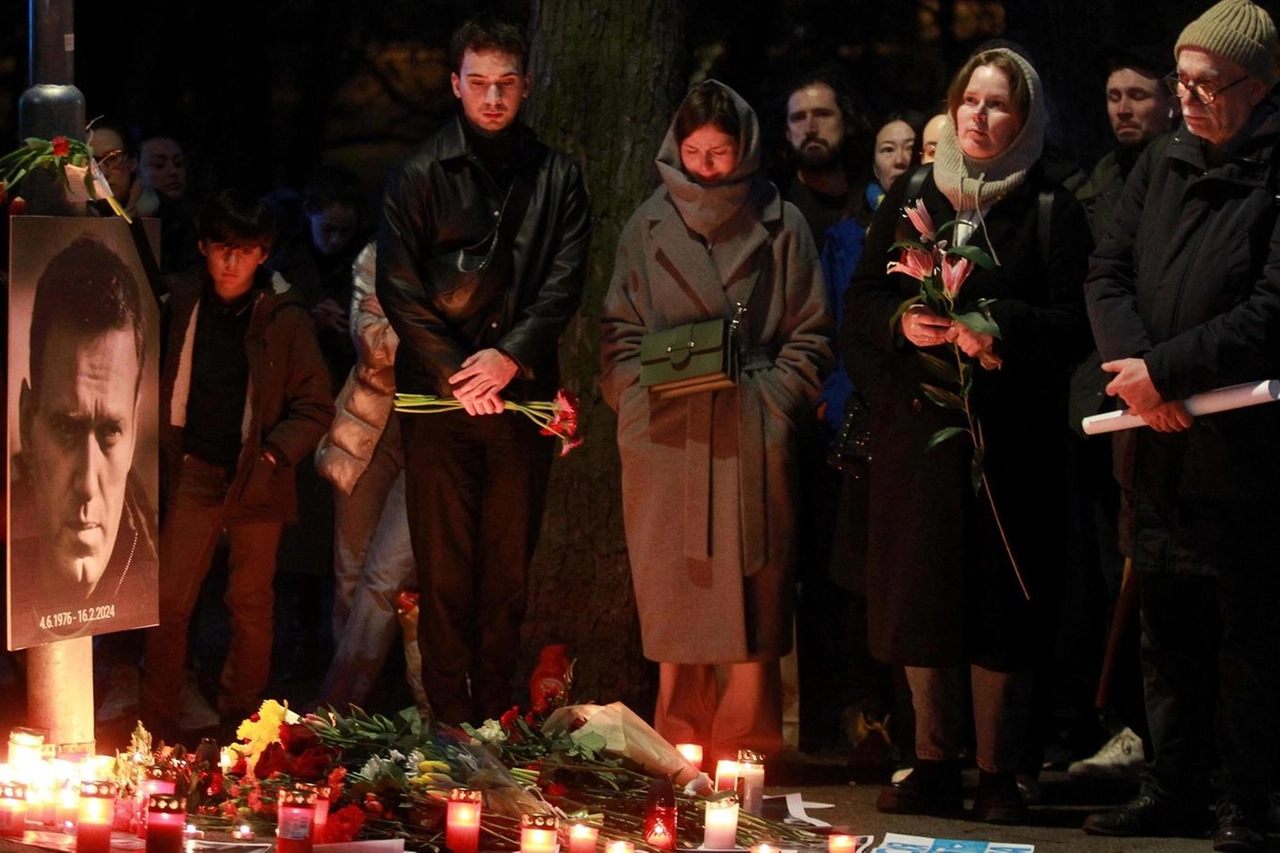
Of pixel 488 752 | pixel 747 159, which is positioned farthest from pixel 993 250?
pixel 488 752

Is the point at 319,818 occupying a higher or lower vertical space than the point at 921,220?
lower

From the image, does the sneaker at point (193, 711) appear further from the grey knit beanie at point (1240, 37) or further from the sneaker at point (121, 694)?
the grey knit beanie at point (1240, 37)

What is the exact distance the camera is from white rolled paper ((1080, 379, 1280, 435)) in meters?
6.07

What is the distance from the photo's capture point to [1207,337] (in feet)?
20.4

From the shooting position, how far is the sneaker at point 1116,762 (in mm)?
7504

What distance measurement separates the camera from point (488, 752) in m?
6.20

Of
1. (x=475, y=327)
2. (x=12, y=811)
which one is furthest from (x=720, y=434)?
(x=12, y=811)

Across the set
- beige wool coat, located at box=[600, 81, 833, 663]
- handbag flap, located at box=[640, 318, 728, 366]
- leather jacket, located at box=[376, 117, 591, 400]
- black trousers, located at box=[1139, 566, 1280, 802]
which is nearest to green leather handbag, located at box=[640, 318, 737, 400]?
handbag flap, located at box=[640, 318, 728, 366]

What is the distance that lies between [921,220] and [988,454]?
0.75 metres

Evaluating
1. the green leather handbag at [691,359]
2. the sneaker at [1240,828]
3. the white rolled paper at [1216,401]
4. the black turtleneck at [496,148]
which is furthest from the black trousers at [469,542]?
the sneaker at [1240,828]

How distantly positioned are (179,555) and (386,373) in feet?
Answer: 3.40

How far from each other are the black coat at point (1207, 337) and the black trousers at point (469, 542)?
2.07 m

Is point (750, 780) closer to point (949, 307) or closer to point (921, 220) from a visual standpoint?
point (949, 307)

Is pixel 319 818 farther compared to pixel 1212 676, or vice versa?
pixel 1212 676
